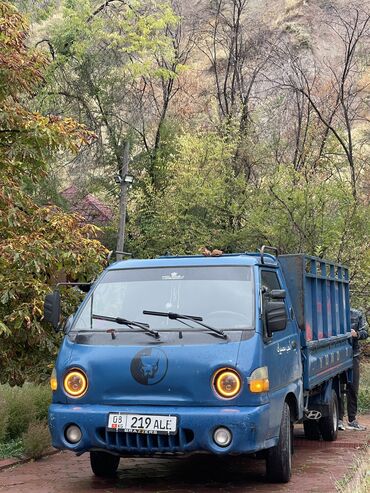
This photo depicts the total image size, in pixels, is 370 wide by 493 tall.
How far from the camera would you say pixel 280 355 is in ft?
25.3

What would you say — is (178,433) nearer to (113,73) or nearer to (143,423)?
(143,423)

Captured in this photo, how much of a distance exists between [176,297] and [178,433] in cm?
142

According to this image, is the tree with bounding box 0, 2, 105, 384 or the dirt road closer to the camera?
the dirt road

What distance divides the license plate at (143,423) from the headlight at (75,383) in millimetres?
404

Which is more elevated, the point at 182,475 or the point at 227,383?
the point at 227,383

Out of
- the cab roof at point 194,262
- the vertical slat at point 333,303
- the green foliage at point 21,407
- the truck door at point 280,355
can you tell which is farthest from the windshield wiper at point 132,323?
the vertical slat at point 333,303

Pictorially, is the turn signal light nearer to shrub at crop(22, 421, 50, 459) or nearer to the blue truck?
the blue truck

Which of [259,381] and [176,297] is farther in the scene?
[176,297]

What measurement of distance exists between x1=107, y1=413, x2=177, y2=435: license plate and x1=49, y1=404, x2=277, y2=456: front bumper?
4cm

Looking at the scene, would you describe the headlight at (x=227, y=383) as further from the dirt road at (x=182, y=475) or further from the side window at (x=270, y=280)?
the side window at (x=270, y=280)

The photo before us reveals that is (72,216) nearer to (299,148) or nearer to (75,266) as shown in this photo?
(75,266)

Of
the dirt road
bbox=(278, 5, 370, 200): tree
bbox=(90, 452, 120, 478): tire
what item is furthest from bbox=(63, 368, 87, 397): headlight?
bbox=(278, 5, 370, 200): tree

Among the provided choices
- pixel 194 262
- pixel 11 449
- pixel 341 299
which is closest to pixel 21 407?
pixel 11 449

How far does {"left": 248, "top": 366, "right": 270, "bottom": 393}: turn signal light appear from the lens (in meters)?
6.86
